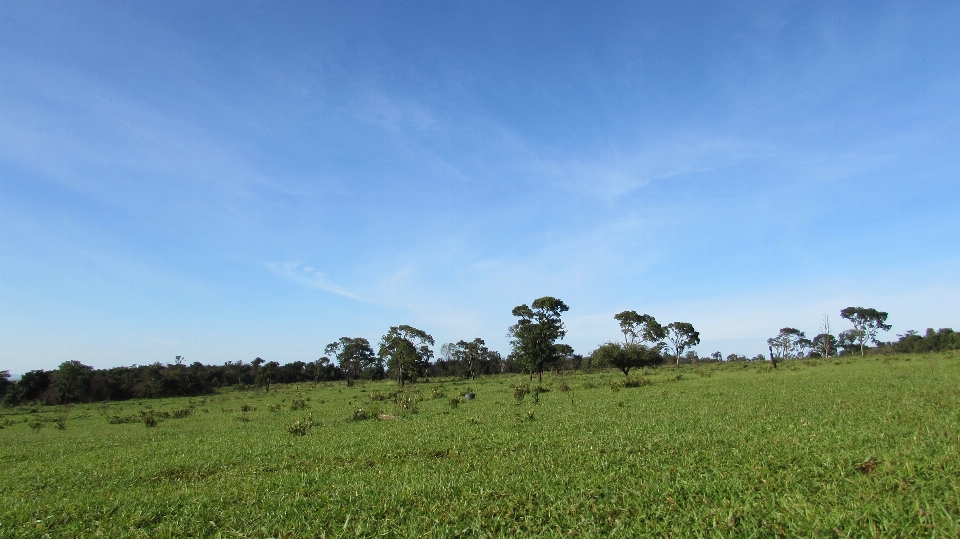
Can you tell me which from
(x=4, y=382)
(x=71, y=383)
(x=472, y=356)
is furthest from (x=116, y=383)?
(x=472, y=356)

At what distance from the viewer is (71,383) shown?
2242 inches

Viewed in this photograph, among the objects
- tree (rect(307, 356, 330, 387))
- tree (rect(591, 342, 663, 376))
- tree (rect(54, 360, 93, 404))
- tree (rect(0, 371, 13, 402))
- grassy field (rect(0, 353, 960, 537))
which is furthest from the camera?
tree (rect(307, 356, 330, 387))

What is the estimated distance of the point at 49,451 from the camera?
55.1 feet

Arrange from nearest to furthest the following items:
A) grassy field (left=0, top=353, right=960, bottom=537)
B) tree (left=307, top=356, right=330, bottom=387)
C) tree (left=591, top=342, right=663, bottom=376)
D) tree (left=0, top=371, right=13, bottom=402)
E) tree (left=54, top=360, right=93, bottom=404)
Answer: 1. grassy field (left=0, top=353, right=960, bottom=537)
2. tree (left=591, top=342, right=663, bottom=376)
3. tree (left=54, top=360, right=93, bottom=404)
4. tree (left=0, top=371, right=13, bottom=402)
5. tree (left=307, top=356, right=330, bottom=387)

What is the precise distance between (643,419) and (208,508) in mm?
11304

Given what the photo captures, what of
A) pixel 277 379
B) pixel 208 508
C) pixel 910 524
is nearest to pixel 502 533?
pixel 910 524

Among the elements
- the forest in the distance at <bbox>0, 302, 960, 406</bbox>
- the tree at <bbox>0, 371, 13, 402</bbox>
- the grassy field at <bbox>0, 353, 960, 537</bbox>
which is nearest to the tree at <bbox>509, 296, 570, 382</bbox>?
the forest in the distance at <bbox>0, 302, 960, 406</bbox>

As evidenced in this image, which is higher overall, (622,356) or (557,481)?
(622,356)

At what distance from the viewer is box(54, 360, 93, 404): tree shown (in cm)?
5603

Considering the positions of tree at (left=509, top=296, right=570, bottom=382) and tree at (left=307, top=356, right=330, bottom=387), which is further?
tree at (left=307, top=356, right=330, bottom=387)

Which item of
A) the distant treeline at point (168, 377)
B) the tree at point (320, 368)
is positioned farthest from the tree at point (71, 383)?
the tree at point (320, 368)

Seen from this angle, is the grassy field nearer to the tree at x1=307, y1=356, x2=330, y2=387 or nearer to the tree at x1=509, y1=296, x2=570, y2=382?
the tree at x1=509, y1=296, x2=570, y2=382

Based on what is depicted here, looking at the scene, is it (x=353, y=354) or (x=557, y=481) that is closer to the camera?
(x=557, y=481)

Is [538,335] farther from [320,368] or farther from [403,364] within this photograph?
[320,368]
